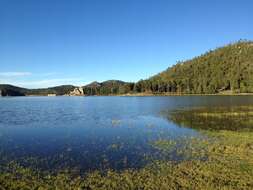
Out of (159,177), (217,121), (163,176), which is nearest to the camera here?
(159,177)

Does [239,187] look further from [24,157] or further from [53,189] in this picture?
[24,157]

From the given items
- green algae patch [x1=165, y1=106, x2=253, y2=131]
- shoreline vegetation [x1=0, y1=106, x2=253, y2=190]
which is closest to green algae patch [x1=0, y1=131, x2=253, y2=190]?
shoreline vegetation [x1=0, y1=106, x2=253, y2=190]

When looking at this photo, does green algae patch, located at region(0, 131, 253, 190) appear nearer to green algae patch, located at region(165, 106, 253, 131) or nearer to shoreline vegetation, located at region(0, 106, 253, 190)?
shoreline vegetation, located at region(0, 106, 253, 190)

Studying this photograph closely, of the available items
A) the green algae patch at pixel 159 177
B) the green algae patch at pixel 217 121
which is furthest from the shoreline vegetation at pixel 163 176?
the green algae patch at pixel 217 121

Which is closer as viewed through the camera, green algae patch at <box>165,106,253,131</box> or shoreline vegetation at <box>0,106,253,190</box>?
shoreline vegetation at <box>0,106,253,190</box>

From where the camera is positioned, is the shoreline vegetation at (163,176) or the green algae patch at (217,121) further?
the green algae patch at (217,121)

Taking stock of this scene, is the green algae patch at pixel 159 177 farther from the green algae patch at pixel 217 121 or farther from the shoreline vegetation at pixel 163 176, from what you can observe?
the green algae patch at pixel 217 121

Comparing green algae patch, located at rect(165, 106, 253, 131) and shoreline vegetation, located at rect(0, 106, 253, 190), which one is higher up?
green algae patch, located at rect(165, 106, 253, 131)

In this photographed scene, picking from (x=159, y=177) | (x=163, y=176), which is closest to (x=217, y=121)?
(x=163, y=176)

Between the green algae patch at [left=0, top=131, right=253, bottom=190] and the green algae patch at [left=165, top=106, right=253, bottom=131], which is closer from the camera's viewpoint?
the green algae patch at [left=0, top=131, right=253, bottom=190]

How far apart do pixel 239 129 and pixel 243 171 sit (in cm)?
2244

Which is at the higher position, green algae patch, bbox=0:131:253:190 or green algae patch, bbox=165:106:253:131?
green algae patch, bbox=165:106:253:131

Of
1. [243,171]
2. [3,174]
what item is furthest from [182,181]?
[3,174]

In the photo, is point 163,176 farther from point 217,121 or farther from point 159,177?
point 217,121
